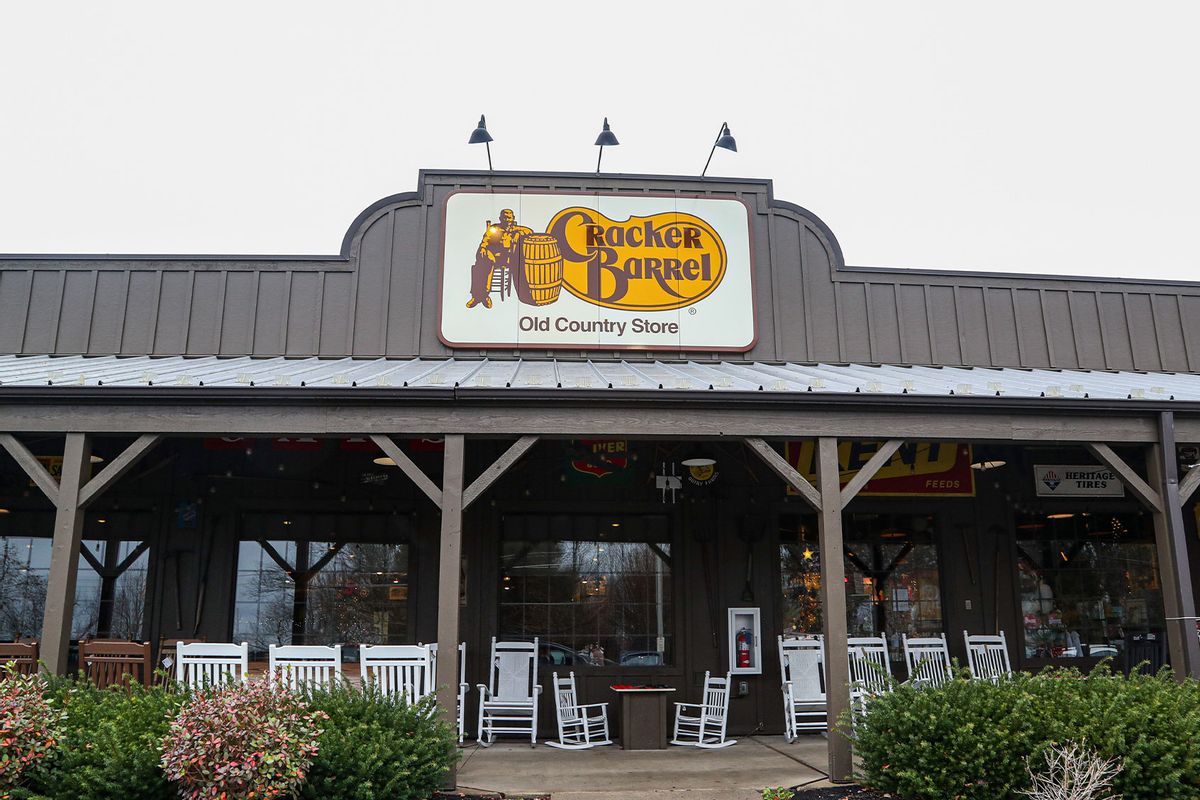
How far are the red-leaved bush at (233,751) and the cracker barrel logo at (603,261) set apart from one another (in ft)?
17.1

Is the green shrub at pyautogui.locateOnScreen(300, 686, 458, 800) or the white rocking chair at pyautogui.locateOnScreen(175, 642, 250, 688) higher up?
the white rocking chair at pyautogui.locateOnScreen(175, 642, 250, 688)

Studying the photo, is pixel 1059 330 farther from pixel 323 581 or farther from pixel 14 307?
pixel 14 307

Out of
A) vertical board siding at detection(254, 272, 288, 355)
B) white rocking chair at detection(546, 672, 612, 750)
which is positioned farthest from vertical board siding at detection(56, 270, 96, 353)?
white rocking chair at detection(546, 672, 612, 750)

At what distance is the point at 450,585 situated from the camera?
6402mm

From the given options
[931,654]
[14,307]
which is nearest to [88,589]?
[14,307]

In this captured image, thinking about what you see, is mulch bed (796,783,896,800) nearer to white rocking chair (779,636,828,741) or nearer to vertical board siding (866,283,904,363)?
white rocking chair (779,636,828,741)

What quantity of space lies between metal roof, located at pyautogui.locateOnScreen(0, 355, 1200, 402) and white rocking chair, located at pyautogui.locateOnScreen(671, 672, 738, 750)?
295cm

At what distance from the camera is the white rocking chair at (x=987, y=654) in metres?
9.17

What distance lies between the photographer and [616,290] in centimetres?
935

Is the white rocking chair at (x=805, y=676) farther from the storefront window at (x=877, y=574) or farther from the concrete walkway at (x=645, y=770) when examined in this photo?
the storefront window at (x=877, y=574)

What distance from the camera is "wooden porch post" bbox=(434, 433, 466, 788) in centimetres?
617

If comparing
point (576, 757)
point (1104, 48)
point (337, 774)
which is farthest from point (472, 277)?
point (1104, 48)

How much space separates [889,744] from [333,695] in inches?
136

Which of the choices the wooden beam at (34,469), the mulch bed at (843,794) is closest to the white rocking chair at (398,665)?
the wooden beam at (34,469)
